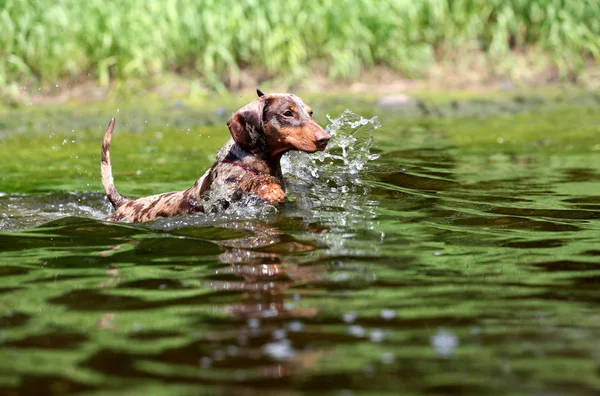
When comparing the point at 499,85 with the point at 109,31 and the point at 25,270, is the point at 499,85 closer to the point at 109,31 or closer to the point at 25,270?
the point at 109,31

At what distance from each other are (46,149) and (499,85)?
6135mm

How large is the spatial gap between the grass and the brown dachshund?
18.9 feet

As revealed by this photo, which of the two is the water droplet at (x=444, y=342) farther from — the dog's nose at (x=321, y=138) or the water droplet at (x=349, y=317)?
the dog's nose at (x=321, y=138)

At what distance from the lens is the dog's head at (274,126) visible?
19.3ft

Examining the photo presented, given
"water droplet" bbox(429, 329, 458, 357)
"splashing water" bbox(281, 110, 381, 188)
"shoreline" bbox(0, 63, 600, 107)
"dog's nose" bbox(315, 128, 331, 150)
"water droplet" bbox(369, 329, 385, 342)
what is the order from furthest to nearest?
"shoreline" bbox(0, 63, 600, 107), "splashing water" bbox(281, 110, 381, 188), "dog's nose" bbox(315, 128, 331, 150), "water droplet" bbox(369, 329, 385, 342), "water droplet" bbox(429, 329, 458, 357)

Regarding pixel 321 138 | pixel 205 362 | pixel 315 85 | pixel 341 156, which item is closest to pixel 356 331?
pixel 205 362

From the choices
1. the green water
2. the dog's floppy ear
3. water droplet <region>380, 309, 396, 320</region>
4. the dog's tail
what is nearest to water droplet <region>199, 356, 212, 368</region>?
the green water

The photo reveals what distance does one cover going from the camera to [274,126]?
5.94 m

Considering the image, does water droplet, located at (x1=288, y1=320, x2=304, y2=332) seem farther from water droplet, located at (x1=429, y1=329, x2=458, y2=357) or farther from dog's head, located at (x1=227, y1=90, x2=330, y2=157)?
dog's head, located at (x1=227, y1=90, x2=330, y2=157)

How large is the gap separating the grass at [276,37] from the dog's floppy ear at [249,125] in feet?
19.2

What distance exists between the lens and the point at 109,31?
38.2ft

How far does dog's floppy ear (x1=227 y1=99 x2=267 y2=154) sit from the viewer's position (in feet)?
19.5

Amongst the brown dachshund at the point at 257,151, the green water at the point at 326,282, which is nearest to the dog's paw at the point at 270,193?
the brown dachshund at the point at 257,151

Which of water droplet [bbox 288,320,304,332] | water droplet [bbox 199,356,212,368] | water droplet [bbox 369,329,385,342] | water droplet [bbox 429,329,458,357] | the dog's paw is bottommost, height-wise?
water droplet [bbox 429,329,458,357]
